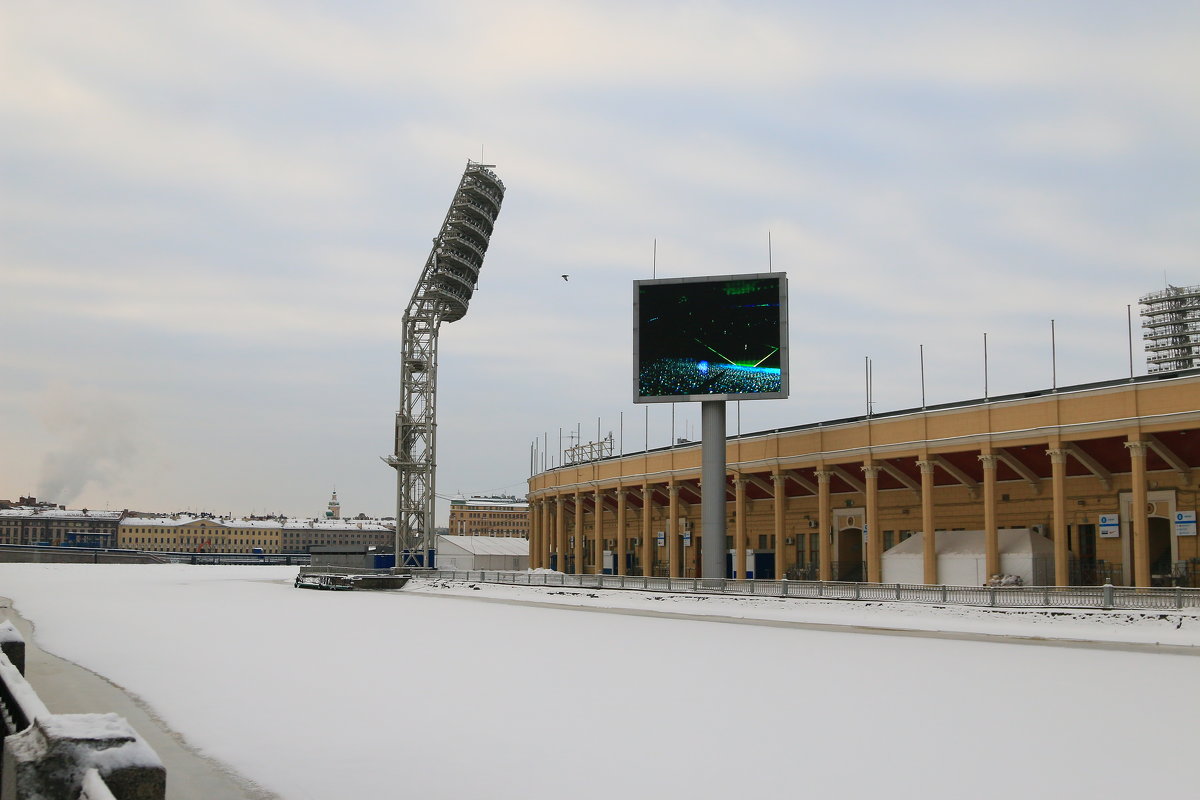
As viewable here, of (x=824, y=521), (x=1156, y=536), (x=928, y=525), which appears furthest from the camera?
(x=824, y=521)

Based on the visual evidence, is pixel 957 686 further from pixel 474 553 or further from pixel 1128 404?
pixel 474 553

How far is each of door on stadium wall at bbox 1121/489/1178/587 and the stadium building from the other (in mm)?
63

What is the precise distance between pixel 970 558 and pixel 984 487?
11.0 feet

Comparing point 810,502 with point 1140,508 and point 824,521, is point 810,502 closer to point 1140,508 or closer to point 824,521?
point 824,521

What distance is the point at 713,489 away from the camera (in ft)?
190

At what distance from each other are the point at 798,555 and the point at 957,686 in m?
47.2

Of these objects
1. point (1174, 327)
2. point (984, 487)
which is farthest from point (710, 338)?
point (1174, 327)

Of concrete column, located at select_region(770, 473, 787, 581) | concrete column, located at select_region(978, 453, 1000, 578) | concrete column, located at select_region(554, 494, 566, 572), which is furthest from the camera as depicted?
concrete column, located at select_region(554, 494, 566, 572)

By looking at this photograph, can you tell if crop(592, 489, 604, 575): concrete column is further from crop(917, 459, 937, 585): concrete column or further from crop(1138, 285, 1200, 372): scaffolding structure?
crop(1138, 285, 1200, 372): scaffolding structure

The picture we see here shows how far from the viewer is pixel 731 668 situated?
22.1 metres

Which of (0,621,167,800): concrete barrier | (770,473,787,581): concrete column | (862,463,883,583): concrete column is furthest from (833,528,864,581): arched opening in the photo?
(0,621,167,800): concrete barrier

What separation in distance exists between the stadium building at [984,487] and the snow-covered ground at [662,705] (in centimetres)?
1180

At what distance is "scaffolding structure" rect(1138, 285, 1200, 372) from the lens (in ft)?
527

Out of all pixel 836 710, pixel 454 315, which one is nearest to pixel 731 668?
pixel 836 710
